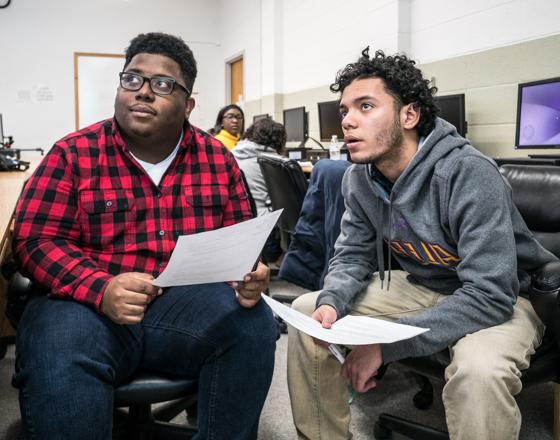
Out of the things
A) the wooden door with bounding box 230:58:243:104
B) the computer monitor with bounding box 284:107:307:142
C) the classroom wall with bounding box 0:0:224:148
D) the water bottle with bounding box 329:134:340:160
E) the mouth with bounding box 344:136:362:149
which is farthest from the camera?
the wooden door with bounding box 230:58:243:104

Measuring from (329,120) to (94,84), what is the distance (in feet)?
13.8

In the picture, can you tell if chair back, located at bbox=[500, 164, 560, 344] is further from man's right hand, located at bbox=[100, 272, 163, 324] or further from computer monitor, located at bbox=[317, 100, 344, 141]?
computer monitor, located at bbox=[317, 100, 344, 141]

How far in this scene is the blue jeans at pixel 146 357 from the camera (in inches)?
36.8

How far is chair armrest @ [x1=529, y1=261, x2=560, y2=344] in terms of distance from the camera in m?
1.15

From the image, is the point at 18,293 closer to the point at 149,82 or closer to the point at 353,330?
the point at 149,82

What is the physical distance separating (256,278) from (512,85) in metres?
2.46

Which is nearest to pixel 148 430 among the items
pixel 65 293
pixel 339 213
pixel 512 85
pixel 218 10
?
pixel 65 293

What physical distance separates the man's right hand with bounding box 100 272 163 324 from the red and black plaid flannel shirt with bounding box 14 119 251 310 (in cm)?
3

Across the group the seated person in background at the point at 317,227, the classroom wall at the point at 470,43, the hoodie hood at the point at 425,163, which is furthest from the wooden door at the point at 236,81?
the hoodie hood at the point at 425,163

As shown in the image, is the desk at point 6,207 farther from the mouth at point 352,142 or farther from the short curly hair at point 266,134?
the short curly hair at point 266,134

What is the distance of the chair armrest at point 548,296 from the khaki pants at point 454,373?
49 millimetres

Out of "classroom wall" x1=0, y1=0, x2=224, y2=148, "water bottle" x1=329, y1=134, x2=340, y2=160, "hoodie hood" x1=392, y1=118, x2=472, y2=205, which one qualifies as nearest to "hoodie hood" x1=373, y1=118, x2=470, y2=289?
"hoodie hood" x1=392, y1=118, x2=472, y2=205

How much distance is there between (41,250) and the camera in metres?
1.13

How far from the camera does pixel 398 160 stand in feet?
4.56
